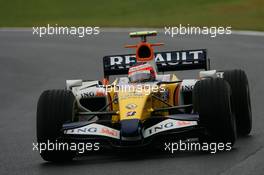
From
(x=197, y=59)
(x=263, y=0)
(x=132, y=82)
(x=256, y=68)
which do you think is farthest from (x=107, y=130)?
(x=263, y=0)

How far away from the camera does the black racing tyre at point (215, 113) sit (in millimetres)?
10422

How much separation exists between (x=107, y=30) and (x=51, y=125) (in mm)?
23991

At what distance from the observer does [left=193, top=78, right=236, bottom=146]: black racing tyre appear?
34.2 feet

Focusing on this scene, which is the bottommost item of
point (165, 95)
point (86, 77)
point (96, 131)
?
point (96, 131)

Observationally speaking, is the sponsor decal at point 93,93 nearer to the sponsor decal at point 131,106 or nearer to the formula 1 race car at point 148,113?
the formula 1 race car at point 148,113

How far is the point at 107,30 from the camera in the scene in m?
34.5

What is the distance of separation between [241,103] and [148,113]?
160cm

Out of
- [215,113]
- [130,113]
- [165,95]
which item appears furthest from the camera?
[165,95]

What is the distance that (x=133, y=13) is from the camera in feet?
136

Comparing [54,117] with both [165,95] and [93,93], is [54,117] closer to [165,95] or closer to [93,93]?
[93,93]

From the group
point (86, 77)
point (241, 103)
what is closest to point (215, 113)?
point (241, 103)

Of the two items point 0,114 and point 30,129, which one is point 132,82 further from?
point 0,114

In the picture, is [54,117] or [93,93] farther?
[93,93]

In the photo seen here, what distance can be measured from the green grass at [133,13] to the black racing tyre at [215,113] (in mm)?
21622
